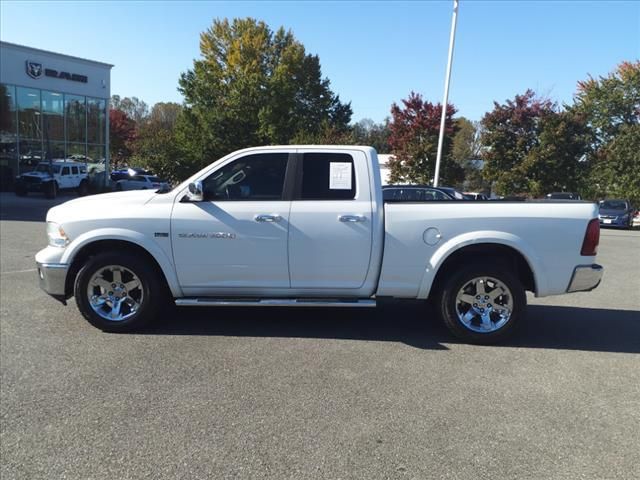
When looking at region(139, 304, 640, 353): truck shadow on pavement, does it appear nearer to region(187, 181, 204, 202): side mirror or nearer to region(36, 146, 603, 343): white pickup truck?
region(36, 146, 603, 343): white pickup truck

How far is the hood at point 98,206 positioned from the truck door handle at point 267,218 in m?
1.17

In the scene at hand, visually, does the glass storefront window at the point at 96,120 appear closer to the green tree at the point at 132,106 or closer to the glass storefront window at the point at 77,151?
the glass storefront window at the point at 77,151

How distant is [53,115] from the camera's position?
113ft

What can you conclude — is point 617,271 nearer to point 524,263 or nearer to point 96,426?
point 524,263

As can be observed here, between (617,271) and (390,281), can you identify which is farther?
(617,271)

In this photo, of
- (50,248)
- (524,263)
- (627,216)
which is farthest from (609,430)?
(627,216)

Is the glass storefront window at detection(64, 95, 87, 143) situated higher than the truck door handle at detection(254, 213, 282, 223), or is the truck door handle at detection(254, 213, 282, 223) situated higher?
the glass storefront window at detection(64, 95, 87, 143)

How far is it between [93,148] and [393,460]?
130 ft

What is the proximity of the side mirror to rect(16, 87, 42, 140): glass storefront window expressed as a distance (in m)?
33.7

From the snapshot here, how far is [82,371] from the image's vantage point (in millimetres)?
4258

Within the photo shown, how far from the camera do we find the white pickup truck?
5047 millimetres

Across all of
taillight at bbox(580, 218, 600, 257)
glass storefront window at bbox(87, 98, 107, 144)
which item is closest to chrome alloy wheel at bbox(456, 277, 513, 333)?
taillight at bbox(580, 218, 600, 257)

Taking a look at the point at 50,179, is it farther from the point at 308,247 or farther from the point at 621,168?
the point at 621,168

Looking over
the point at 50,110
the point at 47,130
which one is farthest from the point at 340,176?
the point at 50,110
